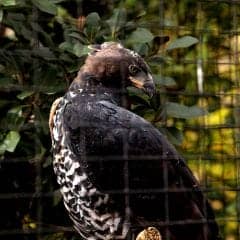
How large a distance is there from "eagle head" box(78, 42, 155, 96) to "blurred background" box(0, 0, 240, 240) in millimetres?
112

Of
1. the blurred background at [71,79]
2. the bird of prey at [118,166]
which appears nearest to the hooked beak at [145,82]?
the bird of prey at [118,166]

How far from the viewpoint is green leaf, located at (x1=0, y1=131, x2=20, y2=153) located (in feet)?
→ 6.91

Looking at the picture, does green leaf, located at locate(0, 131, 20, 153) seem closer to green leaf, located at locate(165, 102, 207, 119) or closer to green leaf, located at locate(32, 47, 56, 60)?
green leaf, located at locate(32, 47, 56, 60)

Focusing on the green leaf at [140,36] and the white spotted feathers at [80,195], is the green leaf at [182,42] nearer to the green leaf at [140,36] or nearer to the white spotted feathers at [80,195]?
the green leaf at [140,36]

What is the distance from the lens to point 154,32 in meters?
2.43

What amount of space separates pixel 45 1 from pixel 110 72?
0.28 m

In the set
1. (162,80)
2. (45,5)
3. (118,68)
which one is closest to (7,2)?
(45,5)

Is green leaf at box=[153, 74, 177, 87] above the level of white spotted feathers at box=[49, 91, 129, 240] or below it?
above

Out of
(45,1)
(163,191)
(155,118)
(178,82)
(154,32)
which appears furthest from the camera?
(178,82)

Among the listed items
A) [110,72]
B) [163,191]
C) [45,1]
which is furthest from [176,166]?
[45,1]

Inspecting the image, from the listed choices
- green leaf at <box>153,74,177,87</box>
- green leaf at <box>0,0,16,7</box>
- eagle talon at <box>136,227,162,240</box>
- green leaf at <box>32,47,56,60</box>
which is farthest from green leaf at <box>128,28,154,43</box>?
eagle talon at <box>136,227,162,240</box>

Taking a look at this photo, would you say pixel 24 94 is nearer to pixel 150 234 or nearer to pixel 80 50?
pixel 80 50

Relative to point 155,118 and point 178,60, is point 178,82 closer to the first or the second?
point 178,60

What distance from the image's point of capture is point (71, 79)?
2.24 m
